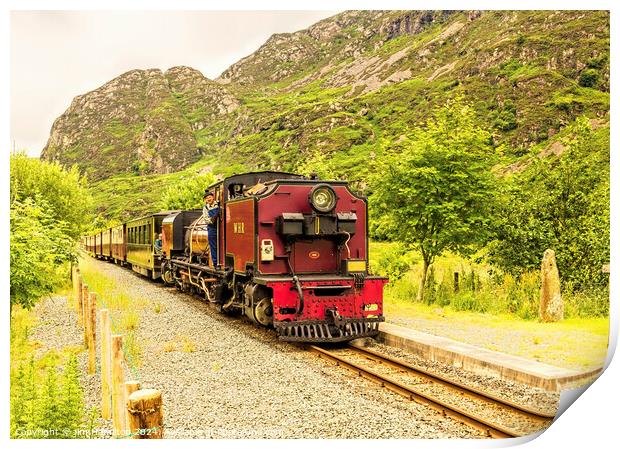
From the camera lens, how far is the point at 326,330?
1008 centimetres

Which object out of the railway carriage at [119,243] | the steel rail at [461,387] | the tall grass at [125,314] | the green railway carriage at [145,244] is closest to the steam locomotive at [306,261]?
the steel rail at [461,387]

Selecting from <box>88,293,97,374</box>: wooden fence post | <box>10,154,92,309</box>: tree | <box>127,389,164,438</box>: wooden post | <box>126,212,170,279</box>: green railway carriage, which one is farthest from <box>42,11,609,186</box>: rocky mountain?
<box>127,389,164,438</box>: wooden post

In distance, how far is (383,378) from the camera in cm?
757

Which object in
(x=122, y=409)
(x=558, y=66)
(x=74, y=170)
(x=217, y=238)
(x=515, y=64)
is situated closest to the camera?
(x=122, y=409)

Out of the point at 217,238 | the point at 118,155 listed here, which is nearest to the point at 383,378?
the point at 217,238

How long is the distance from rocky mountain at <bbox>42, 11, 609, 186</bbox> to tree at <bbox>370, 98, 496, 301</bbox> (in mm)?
1137

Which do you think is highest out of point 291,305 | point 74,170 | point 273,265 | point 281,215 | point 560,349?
point 74,170

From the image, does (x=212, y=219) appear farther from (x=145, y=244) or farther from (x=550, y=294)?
(x=145, y=244)

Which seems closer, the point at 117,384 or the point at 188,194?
the point at 117,384

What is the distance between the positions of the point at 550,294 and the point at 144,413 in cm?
993

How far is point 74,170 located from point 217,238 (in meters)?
4.92

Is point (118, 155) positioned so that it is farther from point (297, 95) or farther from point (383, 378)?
point (383, 378)

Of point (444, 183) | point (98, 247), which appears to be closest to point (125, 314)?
point (444, 183)

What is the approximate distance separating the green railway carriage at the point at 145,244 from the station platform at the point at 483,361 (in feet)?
45.6
